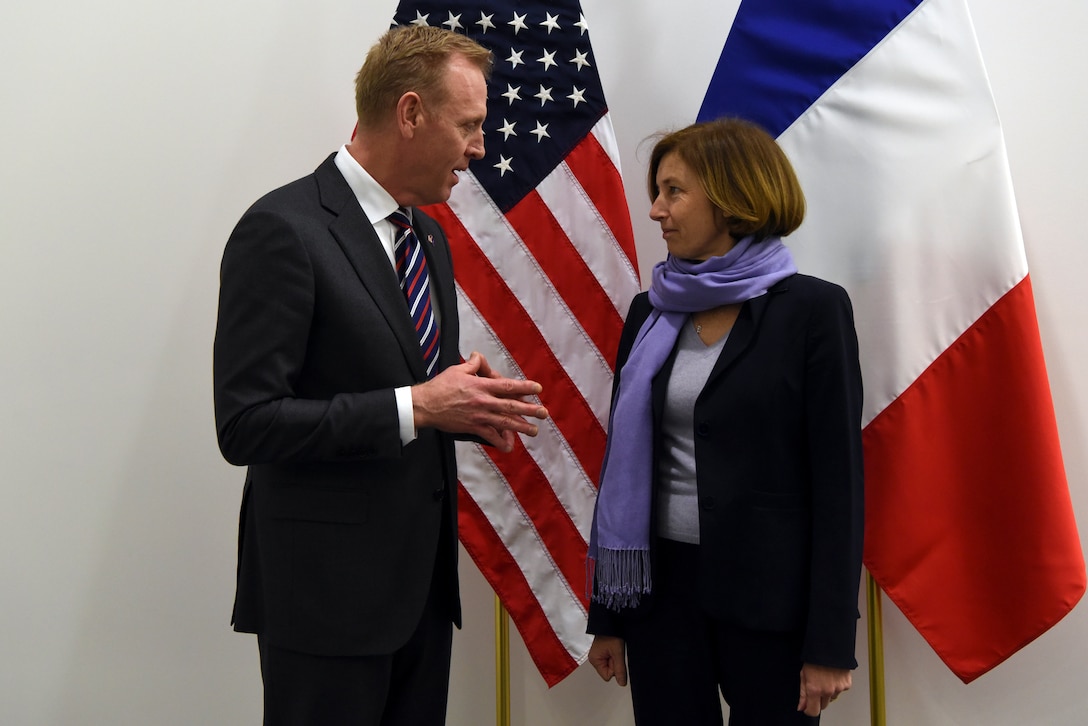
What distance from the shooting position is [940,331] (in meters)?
1.82

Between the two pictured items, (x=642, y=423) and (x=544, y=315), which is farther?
(x=544, y=315)

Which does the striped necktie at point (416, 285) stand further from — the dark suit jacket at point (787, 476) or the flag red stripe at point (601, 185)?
the flag red stripe at point (601, 185)

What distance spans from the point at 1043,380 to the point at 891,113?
0.62 m

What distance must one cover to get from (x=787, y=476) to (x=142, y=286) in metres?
1.62

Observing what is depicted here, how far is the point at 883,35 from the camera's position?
1855 mm

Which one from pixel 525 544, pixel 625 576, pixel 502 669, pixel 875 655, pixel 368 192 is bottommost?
pixel 502 669

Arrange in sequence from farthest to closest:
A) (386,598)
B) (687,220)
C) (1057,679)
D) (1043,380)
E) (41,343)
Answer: (41,343) → (1057,679) → (1043,380) → (687,220) → (386,598)

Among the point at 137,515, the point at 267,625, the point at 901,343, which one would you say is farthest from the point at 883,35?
the point at 137,515

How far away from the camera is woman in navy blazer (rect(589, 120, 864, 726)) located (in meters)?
1.42

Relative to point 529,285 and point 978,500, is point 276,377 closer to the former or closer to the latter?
point 529,285

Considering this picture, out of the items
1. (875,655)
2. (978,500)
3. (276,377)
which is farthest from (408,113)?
(875,655)

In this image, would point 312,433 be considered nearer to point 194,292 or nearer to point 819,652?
point 819,652

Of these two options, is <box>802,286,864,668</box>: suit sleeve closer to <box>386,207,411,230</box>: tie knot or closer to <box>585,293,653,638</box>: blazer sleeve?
<box>585,293,653,638</box>: blazer sleeve

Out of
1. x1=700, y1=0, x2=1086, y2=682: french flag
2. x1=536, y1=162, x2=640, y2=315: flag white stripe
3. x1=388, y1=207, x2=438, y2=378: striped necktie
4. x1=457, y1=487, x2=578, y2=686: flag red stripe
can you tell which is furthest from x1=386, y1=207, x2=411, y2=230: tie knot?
x1=700, y1=0, x2=1086, y2=682: french flag
